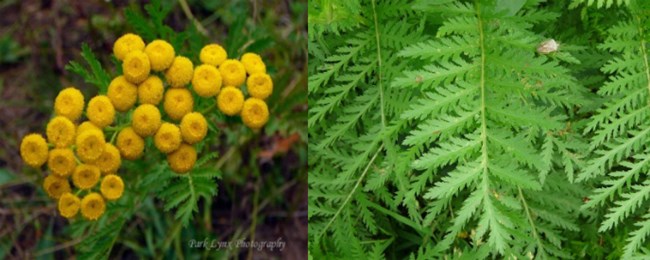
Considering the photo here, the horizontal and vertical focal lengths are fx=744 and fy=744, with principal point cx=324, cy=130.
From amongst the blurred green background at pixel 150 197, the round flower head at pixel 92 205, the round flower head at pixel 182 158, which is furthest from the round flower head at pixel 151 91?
the blurred green background at pixel 150 197

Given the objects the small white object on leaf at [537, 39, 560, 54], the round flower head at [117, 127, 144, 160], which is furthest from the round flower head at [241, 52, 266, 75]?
the small white object on leaf at [537, 39, 560, 54]

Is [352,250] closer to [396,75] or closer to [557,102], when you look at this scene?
[396,75]

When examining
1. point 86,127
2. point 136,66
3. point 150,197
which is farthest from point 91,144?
point 150,197

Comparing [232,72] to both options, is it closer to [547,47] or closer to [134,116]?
[134,116]

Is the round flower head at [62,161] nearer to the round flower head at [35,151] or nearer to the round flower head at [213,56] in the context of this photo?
the round flower head at [35,151]

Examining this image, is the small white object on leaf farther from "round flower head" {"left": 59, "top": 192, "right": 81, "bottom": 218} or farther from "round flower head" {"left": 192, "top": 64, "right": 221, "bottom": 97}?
"round flower head" {"left": 59, "top": 192, "right": 81, "bottom": 218}

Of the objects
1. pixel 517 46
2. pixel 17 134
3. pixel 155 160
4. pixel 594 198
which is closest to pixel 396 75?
Result: pixel 517 46

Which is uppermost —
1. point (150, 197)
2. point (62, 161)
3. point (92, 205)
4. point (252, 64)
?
point (252, 64)
